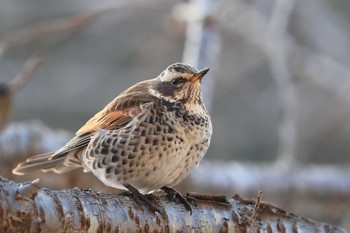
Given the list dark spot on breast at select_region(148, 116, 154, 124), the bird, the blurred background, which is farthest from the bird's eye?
the blurred background

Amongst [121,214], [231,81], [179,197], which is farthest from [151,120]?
[231,81]

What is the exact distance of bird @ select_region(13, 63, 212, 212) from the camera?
3.74 m

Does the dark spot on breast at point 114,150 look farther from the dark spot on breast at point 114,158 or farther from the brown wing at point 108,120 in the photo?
the brown wing at point 108,120

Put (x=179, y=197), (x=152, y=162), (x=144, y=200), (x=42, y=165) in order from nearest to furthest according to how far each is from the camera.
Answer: (x=144, y=200), (x=179, y=197), (x=152, y=162), (x=42, y=165)

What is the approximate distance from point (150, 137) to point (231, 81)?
21.0 feet

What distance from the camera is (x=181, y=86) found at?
4.06m

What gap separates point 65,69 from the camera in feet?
36.4

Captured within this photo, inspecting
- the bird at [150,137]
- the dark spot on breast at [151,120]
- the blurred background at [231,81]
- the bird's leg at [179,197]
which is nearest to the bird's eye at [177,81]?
the bird at [150,137]

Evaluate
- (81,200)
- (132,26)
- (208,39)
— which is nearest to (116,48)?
(132,26)

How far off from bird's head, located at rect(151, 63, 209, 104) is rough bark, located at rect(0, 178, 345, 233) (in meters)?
0.76

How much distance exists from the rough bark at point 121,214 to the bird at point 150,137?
0.90ft

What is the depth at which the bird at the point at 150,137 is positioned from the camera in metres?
3.74

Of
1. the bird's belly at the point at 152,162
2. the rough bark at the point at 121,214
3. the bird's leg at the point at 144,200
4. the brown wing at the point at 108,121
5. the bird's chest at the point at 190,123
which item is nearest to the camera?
the rough bark at the point at 121,214

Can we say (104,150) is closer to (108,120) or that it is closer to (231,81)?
(108,120)
